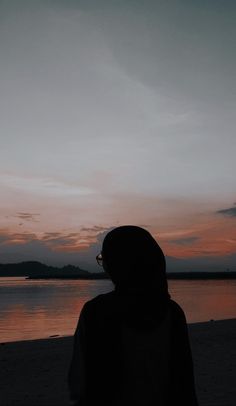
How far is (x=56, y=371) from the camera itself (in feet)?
32.0

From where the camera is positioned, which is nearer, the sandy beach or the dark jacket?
the dark jacket

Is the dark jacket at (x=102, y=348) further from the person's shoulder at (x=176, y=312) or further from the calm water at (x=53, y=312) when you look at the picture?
the calm water at (x=53, y=312)

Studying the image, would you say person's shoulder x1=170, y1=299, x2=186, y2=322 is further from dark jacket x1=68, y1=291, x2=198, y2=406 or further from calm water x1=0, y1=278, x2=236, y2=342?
calm water x1=0, y1=278, x2=236, y2=342

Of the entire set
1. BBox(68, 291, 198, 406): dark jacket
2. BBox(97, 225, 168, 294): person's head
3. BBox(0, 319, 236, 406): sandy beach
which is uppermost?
BBox(97, 225, 168, 294): person's head

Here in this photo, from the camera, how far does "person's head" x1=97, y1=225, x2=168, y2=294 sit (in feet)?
6.75

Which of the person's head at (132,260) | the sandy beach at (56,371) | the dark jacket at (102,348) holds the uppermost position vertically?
the person's head at (132,260)

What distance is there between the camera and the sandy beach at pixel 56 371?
7.57 meters

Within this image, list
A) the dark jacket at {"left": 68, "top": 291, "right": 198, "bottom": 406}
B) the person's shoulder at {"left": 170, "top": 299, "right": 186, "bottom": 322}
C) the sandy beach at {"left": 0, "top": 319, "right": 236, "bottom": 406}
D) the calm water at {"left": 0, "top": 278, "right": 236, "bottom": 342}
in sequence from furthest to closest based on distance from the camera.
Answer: the calm water at {"left": 0, "top": 278, "right": 236, "bottom": 342} < the sandy beach at {"left": 0, "top": 319, "right": 236, "bottom": 406} < the person's shoulder at {"left": 170, "top": 299, "right": 186, "bottom": 322} < the dark jacket at {"left": 68, "top": 291, "right": 198, "bottom": 406}

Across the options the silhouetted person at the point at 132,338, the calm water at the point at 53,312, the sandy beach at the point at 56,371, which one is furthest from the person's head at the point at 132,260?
the calm water at the point at 53,312

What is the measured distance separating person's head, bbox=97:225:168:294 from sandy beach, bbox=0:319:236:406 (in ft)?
18.8

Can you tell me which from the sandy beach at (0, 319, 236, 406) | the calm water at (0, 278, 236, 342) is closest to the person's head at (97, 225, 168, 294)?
the sandy beach at (0, 319, 236, 406)

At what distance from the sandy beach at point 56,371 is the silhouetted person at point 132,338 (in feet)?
18.1

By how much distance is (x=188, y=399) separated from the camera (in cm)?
210

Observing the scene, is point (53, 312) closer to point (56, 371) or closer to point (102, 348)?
point (56, 371)
